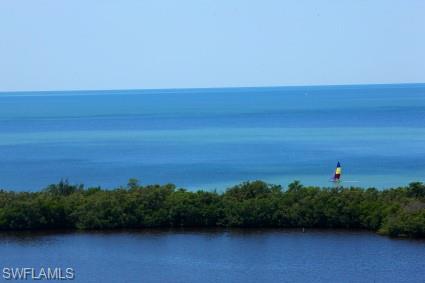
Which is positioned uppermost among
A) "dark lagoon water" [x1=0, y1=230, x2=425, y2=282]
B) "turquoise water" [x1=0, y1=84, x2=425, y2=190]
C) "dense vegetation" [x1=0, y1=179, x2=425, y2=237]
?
"turquoise water" [x1=0, y1=84, x2=425, y2=190]

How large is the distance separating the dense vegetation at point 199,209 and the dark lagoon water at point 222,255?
2.35 feet

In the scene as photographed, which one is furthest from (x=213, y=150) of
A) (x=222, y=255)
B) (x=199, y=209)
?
(x=222, y=255)

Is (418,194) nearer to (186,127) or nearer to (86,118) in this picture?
(186,127)

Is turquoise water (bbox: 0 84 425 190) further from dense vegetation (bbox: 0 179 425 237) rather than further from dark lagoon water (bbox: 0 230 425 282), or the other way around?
dark lagoon water (bbox: 0 230 425 282)

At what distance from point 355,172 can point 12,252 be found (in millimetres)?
33364

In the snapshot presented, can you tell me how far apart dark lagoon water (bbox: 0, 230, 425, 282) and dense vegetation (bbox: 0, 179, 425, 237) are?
2.35 feet

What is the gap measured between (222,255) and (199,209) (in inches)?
203

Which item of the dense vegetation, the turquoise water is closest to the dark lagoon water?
the dense vegetation

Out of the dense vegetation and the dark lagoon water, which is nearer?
the dark lagoon water

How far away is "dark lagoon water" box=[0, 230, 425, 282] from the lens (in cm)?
2886

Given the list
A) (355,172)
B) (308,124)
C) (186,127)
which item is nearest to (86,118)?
(186,127)

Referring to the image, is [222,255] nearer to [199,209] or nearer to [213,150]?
[199,209]

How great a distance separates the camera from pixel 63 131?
10581 centimetres

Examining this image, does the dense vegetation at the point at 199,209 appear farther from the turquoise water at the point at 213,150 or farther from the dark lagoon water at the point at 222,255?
the turquoise water at the point at 213,150
